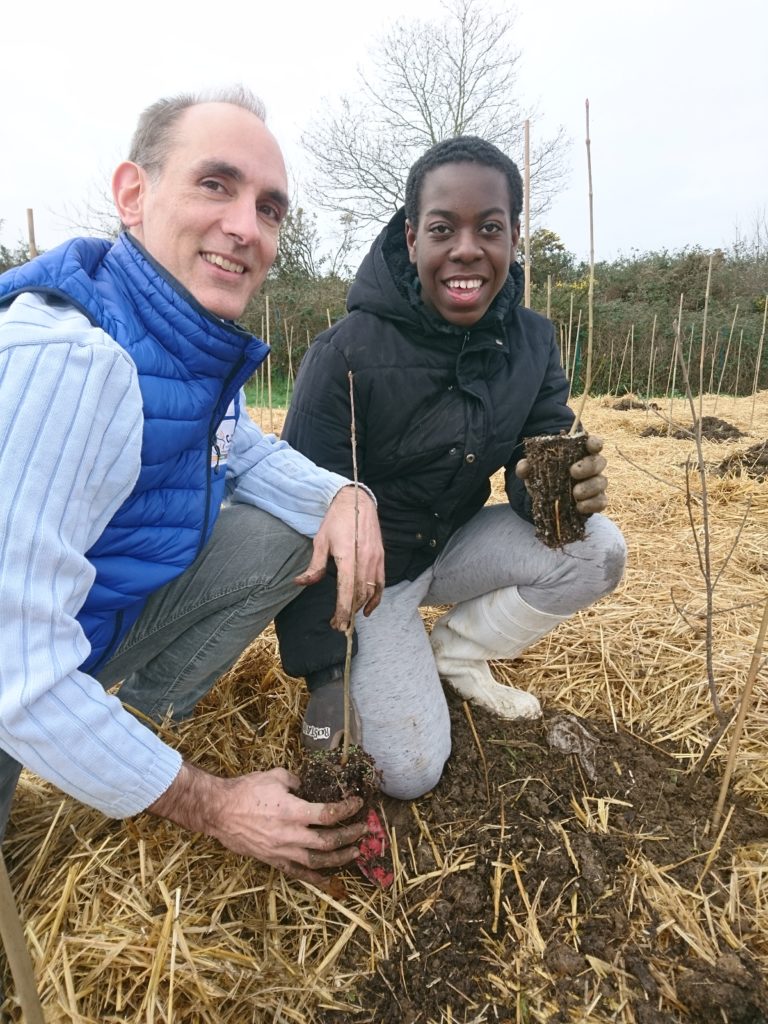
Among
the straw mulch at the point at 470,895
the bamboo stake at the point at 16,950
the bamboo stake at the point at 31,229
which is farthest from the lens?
the bamboo stake at the point at 31,229

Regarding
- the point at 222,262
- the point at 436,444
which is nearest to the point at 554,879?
the point at 436,444

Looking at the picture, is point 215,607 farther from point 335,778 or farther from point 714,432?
point 714,432

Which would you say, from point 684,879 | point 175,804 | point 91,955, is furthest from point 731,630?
point 91,955

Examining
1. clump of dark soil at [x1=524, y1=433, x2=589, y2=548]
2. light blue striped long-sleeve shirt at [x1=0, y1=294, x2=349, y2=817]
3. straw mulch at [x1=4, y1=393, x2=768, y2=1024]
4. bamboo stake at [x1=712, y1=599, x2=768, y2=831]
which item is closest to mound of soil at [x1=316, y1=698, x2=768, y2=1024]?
straw mulch at [x1=4, y1=393, x2=768, y2=1024]

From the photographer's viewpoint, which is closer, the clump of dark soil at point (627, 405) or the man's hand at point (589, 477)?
the man's hand at point (589, 477)

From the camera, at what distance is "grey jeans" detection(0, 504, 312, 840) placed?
5.22 feet

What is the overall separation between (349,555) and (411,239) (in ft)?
3.33

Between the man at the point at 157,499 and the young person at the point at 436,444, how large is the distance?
0.24 meters

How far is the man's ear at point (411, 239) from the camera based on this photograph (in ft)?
6.01

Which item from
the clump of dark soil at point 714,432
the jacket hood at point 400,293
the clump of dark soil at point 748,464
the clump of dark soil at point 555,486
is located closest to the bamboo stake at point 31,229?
the jacket hood at point 400,293

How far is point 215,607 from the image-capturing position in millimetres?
1633

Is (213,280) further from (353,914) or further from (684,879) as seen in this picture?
(684,879)

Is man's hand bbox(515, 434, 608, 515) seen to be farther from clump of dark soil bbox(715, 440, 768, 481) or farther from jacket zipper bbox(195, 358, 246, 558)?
clump of dark soil bbox(715, 440, 768, 481)

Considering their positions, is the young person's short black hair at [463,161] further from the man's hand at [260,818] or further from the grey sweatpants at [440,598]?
the man's hand at [260,818]
